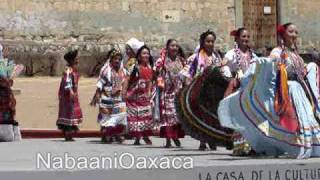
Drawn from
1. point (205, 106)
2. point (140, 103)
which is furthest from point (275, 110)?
point (140, 103)

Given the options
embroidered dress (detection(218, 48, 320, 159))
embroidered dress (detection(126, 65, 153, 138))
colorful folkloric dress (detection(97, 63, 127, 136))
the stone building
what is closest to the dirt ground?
the stone building

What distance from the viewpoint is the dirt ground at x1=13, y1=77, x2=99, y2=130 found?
14.4 m

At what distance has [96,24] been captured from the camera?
21375 millimetres

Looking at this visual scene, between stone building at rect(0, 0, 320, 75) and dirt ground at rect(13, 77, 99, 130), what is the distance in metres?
1.28

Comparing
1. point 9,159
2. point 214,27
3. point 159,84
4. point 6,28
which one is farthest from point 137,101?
point 214,27

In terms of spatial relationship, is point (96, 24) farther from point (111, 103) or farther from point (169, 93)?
point (169, 93)

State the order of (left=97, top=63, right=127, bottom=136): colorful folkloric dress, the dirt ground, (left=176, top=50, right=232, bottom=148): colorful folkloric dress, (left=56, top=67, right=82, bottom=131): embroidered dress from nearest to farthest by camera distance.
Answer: (left=176, top=50, right=232, bottom=148): colorful folkloric dress
(left=97, top=63, right=127, bottom=136): colorful folkloric dress
(left=56, top=67, right=82, bottom=131): embroidered dress
the dirt ground

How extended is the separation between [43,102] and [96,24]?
5851mm

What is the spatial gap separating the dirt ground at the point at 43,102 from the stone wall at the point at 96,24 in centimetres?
129

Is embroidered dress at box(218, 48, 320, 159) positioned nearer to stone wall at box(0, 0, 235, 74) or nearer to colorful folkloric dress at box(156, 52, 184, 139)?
colorful folkloric dress at box(156, 52, 184, 139)

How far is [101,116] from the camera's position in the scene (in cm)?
1180

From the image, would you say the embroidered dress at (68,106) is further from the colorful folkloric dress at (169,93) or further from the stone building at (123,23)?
the stone building at (123,23)

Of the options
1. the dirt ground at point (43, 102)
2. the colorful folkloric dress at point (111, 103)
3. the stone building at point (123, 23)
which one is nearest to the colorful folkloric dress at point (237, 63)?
the colorful folkloric dress at point (111, 103)

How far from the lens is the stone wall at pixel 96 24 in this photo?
2036 centimetres
